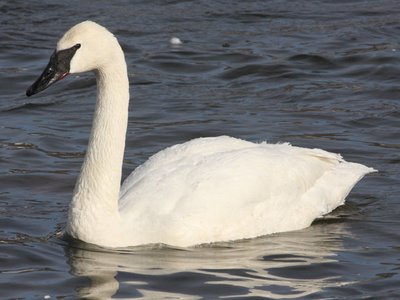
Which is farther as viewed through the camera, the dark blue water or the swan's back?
the swan's back

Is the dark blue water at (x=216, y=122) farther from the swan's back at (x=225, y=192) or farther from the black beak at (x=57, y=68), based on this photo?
the black beak at (x=57, y=68)

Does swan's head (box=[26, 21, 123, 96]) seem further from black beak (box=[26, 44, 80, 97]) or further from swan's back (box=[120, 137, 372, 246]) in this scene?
swan's back (box=[120, 137, 372, 246])

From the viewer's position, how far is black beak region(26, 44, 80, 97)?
8.93 m

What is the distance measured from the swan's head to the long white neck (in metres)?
0.11

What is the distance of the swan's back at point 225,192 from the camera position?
9172 millimetres

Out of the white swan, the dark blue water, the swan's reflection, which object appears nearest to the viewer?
the swan's reflection

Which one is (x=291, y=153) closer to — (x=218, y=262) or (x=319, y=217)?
(x=319, y=217)

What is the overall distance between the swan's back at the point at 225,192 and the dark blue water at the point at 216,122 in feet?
0.43

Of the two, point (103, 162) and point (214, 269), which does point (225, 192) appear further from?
point (103, 162)

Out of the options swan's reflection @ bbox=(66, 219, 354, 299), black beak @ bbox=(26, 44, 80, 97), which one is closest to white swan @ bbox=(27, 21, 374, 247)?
black beak @ bbox=(26, 44, 80, 97)

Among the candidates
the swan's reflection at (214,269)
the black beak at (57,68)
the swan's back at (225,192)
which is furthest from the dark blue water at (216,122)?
the black beak at (57,68)

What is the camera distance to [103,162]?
9250 mm

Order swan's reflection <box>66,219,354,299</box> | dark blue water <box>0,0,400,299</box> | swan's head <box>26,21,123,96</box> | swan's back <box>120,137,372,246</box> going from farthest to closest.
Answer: swan's back <box>120,137,372,246</box> < swan's head <box>26,21,123,96</box> < dark blue water <box>0,0,400,299</box> < swan's reflection <box>66,219,354,299</box>

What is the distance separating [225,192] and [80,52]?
58.5 inches
